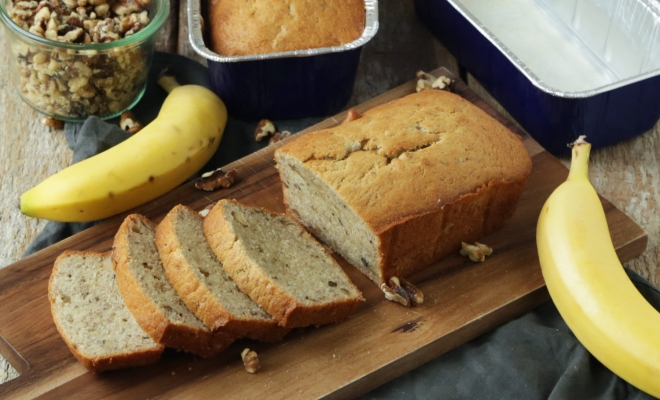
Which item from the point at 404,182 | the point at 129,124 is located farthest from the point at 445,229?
the point at 129,124

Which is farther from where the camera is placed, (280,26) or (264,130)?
(264,130)

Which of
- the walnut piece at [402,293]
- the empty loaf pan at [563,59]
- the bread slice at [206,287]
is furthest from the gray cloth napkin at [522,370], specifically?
the empty loaf pan at [563,59]

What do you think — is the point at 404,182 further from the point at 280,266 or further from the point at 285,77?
the point at 285,77

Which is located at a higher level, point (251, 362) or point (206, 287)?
point (206, 287)

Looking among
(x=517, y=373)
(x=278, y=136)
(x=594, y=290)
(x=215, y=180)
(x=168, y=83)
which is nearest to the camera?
(x=594, y=290)

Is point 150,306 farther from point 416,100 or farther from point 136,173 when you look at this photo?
point 416,100

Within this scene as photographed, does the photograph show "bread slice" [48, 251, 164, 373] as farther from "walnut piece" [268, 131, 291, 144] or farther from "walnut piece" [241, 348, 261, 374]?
"walnut piece" [268, 131, 291, 144]
